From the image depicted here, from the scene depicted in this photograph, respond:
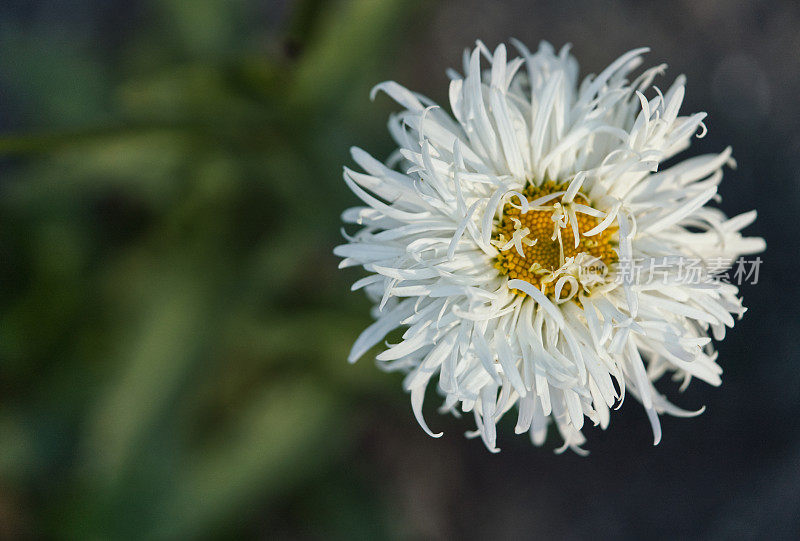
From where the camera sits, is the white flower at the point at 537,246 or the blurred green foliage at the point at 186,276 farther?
the blurred green foliage at the point at 186,276

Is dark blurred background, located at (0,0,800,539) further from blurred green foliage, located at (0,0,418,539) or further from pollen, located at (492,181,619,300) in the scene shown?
pollen, located at (492,181,619,300)

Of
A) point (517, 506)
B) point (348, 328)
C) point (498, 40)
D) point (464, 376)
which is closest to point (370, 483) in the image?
point (517, 506)

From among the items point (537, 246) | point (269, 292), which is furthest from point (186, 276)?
point (537, 246)

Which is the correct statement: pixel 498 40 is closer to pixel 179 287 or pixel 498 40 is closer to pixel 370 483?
pixel 179 287

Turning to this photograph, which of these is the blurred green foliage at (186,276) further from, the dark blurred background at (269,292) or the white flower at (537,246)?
the white flower at (537,246)

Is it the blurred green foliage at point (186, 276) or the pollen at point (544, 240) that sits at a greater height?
the blurred green foliage at point (186, 276)

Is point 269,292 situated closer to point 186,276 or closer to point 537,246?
point 186,276

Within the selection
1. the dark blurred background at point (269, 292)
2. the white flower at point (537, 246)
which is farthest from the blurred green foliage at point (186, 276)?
the white flower at point (537, 246)
